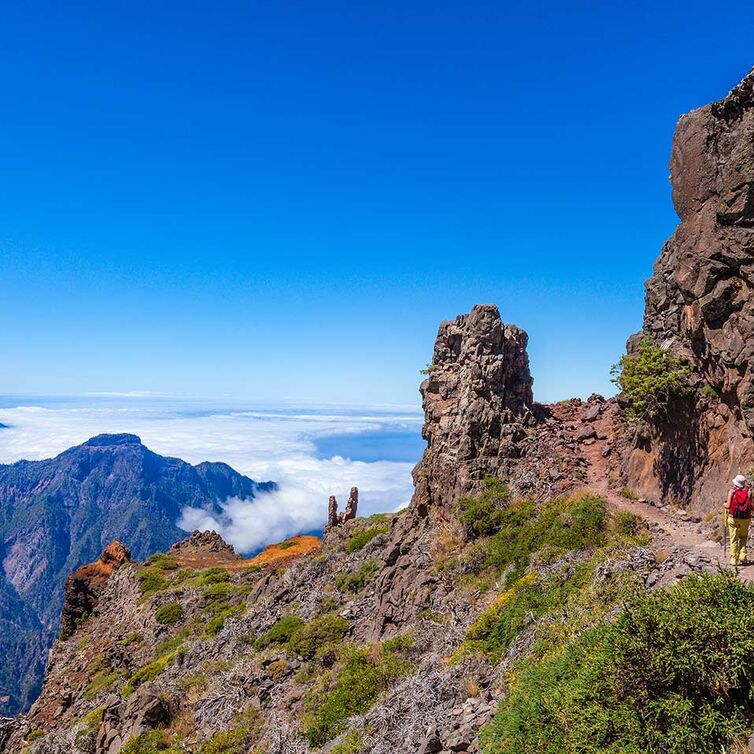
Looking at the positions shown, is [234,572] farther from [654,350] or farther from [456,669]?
[654,350]

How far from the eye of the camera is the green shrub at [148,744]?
16.4m

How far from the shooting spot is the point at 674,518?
15688 millimetres

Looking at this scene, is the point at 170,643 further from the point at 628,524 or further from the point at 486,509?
the point at 628,524

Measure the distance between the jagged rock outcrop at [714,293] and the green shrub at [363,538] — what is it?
15.8 metres

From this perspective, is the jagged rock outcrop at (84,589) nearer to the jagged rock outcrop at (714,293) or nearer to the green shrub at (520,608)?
the green shrub at (520,608)

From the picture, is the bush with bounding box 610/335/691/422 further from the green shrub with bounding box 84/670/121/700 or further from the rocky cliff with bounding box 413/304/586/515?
the green shrub with bounding box 84/670/121/700

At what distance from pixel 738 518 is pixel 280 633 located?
58.4 feet

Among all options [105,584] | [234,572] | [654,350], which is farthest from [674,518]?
[105,584]

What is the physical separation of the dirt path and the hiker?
1.01 feet

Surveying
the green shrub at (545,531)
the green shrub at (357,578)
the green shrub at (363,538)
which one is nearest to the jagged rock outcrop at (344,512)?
the green shrub at (363,538)

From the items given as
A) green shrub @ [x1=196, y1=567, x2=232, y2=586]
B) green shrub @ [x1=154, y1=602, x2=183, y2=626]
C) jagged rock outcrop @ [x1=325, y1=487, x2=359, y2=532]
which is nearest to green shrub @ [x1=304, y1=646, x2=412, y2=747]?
green shrub @ [x1=154, y1=602, x2=183, y2=626]

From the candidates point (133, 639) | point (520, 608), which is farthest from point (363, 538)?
point (133, 639)

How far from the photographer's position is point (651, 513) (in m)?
16.6

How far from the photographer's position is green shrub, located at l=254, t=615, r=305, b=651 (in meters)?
21.2
